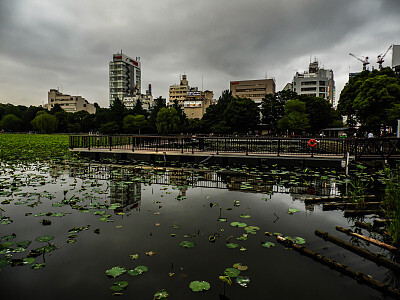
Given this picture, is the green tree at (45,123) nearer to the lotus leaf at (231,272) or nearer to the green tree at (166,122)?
the green tree at (166,122)

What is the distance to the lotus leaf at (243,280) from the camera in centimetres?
298

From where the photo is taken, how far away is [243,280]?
304 cm

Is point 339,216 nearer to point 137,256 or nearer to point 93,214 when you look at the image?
point 137,256

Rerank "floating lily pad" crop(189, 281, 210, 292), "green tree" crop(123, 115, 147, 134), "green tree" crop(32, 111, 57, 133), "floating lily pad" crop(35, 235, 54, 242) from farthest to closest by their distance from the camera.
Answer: "green tree" crop(32, 111, 57, 133), "green tree" crop(123, 115, 147, 134), "floating lily pad" crop(35, 235, 54, 242), "floating lily pad" crop(189, 281, 210, 292)

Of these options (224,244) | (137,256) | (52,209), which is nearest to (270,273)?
(224,244)

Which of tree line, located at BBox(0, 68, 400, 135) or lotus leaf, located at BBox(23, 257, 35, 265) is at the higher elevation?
tree line, located at BBox(0, 68, 400, 135)

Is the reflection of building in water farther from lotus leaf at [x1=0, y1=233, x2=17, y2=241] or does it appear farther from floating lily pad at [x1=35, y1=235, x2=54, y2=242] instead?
lotus leaf at [x1=0, y1=233, x2=17, y2=241]

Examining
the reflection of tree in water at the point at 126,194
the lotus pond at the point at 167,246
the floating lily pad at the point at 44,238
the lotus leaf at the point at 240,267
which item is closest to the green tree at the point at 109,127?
the reflection of tree in water at the point at 126,194

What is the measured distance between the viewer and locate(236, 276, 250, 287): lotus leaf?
9.78 ft

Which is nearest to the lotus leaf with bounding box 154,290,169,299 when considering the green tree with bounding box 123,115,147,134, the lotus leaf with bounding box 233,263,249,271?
the lotus leaf with bounding box 233,263,249,271

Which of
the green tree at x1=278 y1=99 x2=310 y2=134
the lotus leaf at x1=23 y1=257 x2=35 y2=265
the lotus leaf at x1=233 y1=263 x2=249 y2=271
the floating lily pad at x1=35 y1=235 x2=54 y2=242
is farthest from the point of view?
the green tree at x1=278 y1=99 x2=310 y2=134

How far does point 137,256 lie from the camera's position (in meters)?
3.58

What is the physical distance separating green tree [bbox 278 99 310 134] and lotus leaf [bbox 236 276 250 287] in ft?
165

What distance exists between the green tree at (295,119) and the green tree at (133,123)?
1271 inches
